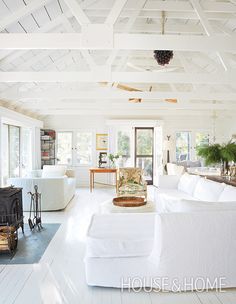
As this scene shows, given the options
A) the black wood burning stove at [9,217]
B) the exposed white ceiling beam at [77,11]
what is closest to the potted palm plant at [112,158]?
the black wood burning stove at [9,217]

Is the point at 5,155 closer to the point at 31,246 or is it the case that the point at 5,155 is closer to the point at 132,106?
the point at 132,106

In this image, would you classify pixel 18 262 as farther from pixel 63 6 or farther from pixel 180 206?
pixel 63 6

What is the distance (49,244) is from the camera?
3721 mm

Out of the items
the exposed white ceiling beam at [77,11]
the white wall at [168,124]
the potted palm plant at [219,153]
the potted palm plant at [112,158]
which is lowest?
the potted palm plant at [112,158]

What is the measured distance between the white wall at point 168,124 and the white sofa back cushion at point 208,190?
4950 millimetres

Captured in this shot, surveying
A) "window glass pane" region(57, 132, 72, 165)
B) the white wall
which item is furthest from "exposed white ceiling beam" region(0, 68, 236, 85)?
"window glass pane" region(57, 132, 72, 165)

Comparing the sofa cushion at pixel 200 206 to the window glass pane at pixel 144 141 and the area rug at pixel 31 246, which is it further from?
the window glass pane at pixel 144 141

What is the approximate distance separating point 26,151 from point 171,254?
6831mm

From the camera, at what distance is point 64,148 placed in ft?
31.1

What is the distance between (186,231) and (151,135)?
745 cm

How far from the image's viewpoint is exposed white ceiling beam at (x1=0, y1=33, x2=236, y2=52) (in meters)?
3.04

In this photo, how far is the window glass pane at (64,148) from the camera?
31.0ft

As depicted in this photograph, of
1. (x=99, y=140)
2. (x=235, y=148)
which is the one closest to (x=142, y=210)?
(x=235, y=148)

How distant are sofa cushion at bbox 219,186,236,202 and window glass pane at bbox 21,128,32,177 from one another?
19.4 ft
